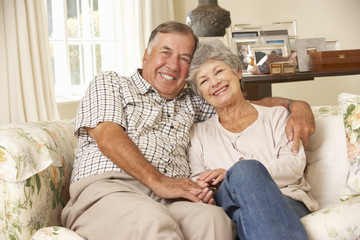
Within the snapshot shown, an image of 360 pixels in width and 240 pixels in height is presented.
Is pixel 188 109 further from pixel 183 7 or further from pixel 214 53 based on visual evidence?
pixel 183 7

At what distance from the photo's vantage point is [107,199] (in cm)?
142

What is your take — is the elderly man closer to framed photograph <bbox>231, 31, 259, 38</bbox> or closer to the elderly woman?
the elderly woman

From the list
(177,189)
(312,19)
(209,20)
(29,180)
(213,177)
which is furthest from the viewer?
(312,19)

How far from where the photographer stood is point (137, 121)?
5.74 feet

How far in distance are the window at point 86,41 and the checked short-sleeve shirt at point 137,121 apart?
188 cm

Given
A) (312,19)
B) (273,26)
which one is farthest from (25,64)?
(312,19)

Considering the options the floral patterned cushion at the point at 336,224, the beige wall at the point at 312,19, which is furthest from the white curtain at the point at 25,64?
the floral patterned cushion at the point at 336,224

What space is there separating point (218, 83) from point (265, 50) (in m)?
1.14

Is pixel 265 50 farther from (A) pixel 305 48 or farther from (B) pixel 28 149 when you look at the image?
(B) pixel 28 149

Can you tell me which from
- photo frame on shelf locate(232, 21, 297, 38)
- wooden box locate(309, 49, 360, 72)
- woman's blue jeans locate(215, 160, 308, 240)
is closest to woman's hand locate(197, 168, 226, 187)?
woman's blue jeans locate(215, 160, 308, 240)

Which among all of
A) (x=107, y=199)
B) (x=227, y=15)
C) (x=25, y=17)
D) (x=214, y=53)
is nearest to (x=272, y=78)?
(x=227, y=15)

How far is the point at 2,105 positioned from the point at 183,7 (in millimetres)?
2299

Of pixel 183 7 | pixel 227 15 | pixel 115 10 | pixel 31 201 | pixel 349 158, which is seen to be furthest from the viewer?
pixel 183 7

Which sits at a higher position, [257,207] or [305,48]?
[305,48]
